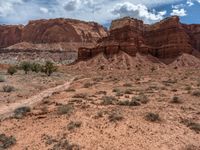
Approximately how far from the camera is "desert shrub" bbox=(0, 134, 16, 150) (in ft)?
29.0

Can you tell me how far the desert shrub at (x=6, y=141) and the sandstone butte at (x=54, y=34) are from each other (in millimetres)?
103072

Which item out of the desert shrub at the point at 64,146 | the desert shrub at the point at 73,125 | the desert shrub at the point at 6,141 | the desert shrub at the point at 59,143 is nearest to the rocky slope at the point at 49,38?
the desert shrub at the point at 73,125

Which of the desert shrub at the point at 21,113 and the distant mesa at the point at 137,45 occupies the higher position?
the distant mesa at the point at 137,45

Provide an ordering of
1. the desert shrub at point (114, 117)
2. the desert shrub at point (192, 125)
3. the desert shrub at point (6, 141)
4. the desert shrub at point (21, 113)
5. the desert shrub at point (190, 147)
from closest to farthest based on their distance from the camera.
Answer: the desert shrub at point (190, 147) → the desert shrub at point (6, 141) → the desert shrub at point (192, 125) → the desert shrub at point (114, 117) → the desert shrub at point (21, 113)

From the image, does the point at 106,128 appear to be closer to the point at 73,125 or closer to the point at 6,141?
the point at 73,125

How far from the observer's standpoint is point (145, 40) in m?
72.4

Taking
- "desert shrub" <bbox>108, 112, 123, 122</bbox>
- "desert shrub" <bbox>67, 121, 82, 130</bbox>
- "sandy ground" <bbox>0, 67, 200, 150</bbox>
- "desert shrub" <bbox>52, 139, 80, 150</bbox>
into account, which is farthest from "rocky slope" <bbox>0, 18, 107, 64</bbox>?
"desert shrub" <bbox>52, 139, 80, 150</bbox>

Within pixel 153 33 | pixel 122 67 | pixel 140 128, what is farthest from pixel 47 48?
pixel 140 128

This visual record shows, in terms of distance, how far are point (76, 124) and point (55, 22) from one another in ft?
400

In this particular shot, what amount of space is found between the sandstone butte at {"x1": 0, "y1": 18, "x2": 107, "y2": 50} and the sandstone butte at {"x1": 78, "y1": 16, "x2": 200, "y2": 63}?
42.7 meters

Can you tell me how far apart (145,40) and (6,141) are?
65625mm

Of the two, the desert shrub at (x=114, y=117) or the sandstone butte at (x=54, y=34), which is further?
the sandstone butte at (x=54, y=34)

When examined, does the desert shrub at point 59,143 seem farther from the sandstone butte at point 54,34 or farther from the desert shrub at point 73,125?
the sandstone butte at point 54,34

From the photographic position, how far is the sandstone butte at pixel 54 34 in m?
117
